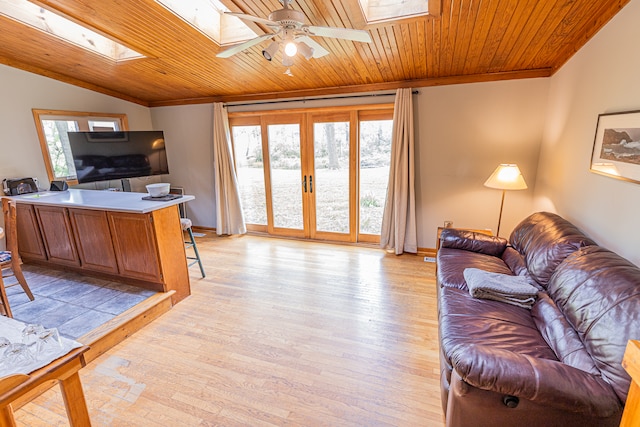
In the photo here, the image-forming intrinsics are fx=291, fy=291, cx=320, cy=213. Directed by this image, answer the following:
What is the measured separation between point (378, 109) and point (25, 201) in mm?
4372

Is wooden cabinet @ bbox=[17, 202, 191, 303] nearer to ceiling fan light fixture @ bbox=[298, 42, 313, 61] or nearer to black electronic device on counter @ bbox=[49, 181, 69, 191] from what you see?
black electronic device on counter @ bbox=[49, 181, 69, 191]

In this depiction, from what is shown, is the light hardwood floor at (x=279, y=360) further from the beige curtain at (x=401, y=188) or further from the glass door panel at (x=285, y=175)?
the glass door panel at (x=285, y=175)

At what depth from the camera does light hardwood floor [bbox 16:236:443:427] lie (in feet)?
5.86

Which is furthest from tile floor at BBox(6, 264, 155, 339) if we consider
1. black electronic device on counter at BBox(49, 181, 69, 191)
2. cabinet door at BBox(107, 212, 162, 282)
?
black electronic device on counter at BBox(49, 181, 69, 191)

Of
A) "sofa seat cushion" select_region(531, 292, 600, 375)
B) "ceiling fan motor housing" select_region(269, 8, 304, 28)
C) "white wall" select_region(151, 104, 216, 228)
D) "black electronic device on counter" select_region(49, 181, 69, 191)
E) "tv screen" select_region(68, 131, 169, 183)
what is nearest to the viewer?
"sofa seat cushion" select_region(531, 292, 600, 375)

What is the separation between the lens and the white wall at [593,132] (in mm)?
1845

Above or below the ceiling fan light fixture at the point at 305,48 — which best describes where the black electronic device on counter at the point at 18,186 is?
below

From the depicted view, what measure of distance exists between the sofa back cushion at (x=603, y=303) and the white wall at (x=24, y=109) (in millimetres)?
5814

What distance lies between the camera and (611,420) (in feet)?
4.02

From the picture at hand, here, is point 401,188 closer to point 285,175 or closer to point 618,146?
point 285,175

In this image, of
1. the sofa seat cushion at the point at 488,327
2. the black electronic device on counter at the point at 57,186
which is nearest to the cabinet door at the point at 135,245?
the black electronic device on counter at the point at 57,186

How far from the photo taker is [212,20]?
294cm

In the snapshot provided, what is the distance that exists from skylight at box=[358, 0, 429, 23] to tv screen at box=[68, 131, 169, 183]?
3.81 meters

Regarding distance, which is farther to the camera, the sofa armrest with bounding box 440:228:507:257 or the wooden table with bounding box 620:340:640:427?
the sofa armrest with bounding box 440:228:507:257
